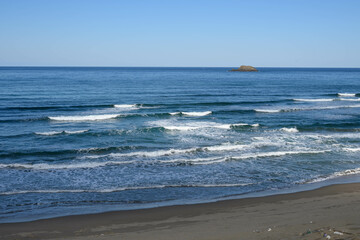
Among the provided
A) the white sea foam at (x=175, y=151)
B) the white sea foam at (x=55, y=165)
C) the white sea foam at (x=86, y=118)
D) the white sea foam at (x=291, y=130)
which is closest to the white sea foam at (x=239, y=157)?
the white sea foam at (x=175, y=151)

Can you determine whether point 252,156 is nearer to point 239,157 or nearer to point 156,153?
point 239,157

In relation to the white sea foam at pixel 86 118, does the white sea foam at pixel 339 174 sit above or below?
below

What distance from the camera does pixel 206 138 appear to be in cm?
2180

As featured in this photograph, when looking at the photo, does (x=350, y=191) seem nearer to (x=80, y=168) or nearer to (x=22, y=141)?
(x=80, y=168)

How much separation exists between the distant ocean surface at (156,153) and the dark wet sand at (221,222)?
91 cm

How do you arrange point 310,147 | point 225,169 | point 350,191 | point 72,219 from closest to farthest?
point 72,219 → point 350,191 → point 225,169 → point 310,147

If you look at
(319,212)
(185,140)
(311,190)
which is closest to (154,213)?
(319,212)

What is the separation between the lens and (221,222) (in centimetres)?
930

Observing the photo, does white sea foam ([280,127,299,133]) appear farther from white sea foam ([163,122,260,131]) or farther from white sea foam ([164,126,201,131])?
white sea foam ([164,126,201,131])

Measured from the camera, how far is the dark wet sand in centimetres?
827

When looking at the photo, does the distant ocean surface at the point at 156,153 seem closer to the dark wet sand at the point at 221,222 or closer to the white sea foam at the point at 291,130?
the white sea foam at the point at 291,130

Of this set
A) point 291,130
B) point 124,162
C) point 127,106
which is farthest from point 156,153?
point 127,106

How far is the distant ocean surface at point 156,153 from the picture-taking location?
1218 centimetres

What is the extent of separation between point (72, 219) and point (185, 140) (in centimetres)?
1223
